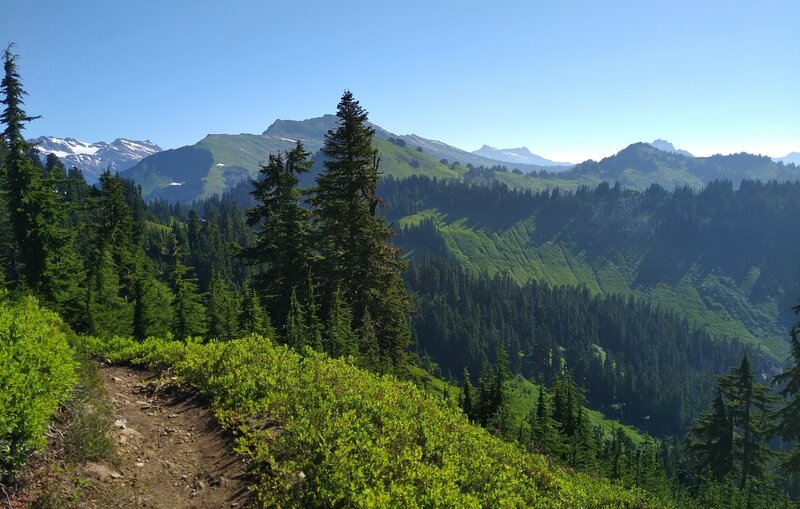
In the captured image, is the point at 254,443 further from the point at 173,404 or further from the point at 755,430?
the point at 755,430

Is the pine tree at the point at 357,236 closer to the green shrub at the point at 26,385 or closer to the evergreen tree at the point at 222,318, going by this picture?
the evergreen tree at the point at 222,318

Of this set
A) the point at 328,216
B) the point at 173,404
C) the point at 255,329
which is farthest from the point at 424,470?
the point at 328,216

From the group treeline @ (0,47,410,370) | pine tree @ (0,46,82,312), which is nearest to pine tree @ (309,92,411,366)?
treeline @ (0,47,410,370)

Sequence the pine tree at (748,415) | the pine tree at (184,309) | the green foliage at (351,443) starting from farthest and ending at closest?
the pine tree at (748,415) → the pine tree at (184,309) → the green foliage at (351,443)

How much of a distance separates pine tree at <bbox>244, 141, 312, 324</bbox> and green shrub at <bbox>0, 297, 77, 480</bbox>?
64.9 feet

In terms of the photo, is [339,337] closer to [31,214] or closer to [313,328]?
[313,328]

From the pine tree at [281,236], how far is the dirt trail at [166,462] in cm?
1609

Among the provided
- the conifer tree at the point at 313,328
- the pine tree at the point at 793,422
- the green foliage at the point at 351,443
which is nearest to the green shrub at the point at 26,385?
the green foliage at the point at 351,443

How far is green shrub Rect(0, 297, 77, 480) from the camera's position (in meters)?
6.99

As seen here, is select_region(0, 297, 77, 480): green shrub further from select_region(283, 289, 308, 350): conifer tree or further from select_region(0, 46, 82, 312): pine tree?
select_region(0, 46, 82, 312): pine tree

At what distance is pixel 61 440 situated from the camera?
871cm

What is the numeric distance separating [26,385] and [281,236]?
22.8 metres

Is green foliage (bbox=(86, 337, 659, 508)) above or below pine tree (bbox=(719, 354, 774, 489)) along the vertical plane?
above

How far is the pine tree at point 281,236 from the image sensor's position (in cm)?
2983
